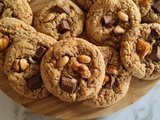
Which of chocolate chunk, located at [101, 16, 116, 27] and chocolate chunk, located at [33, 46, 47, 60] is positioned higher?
chocolate chunk, located at [101, 16, 116, 27]

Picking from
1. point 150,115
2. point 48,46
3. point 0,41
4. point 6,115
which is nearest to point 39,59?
point 48,46

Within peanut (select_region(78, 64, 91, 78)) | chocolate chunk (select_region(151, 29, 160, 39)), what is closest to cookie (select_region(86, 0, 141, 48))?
chocolate chunk (select_region(151, 29, 160, 39))

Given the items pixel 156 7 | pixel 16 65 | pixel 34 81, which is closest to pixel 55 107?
pixel 34 81

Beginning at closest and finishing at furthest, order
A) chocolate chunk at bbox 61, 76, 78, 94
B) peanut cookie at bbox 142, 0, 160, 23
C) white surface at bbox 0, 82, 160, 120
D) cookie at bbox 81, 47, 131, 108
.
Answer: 1. chocolate chunk at bbox 61, 76, 78, 94
2. cookie at bbox 81, 47, 131, 108
3. peanut cookie at bbox 142, 0, 160, 23
4. white surface at bbox 0, 82, 160, 120

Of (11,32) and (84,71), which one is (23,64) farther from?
(84,71)

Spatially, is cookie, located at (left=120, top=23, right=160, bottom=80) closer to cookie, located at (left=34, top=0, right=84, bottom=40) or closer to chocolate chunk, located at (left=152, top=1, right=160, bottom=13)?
chocolate chunk, located at (left=152, top=1, right=160, bottom=13)

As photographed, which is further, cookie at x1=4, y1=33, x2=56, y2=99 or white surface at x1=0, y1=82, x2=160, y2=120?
white surface at x1=0, y1=82, x2=160, y2=120
